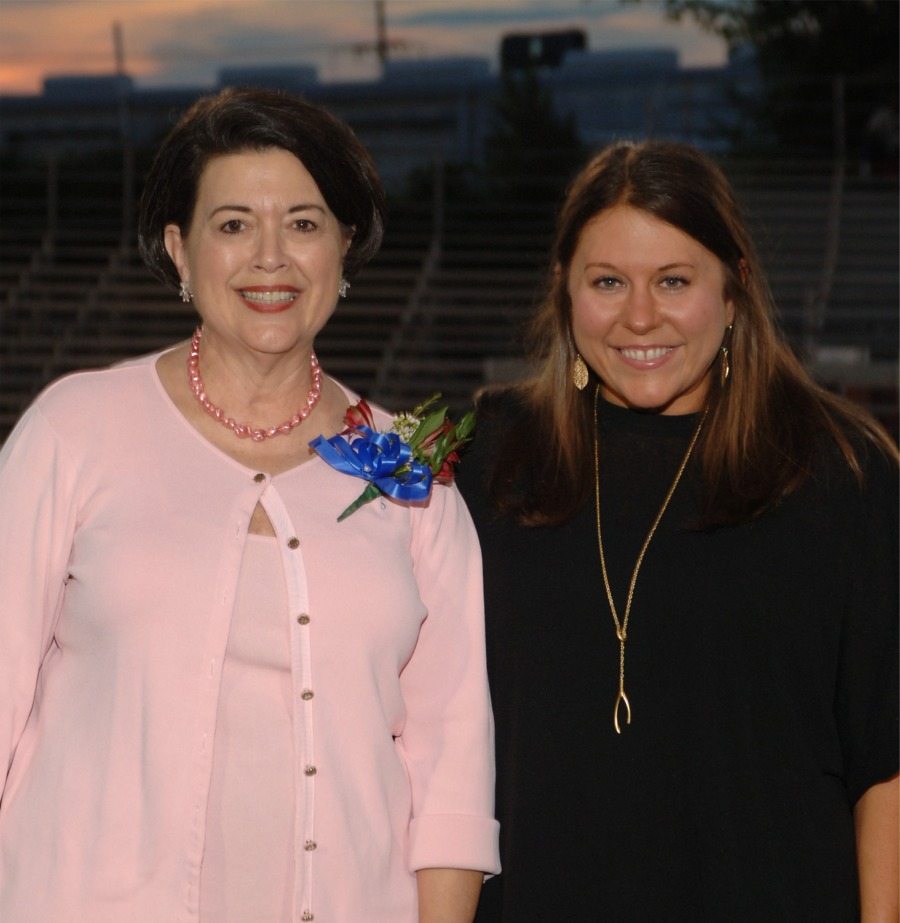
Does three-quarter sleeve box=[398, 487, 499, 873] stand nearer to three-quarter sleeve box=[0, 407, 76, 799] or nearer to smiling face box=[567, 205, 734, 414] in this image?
smiling face box=[567, 205, 734, 414]

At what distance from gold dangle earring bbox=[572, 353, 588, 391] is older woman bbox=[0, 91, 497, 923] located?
1.42ft

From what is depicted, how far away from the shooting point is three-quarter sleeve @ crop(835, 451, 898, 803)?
2428 mm

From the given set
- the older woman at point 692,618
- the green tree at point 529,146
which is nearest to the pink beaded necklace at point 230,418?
the older woman at point 692,618

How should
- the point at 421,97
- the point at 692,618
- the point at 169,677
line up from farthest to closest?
the point at 421,97
the point at 692,618
the point at 169,677

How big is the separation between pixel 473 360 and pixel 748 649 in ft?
34.4

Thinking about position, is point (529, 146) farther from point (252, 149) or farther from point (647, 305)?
point (252, 149)

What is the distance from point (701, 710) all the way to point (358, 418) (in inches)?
27.7

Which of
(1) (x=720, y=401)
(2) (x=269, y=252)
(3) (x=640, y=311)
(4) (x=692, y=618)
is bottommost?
(4) (x=692, y=618)

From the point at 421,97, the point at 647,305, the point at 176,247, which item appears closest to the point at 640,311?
the point at 647,305

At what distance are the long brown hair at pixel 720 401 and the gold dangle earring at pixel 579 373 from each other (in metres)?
0.03

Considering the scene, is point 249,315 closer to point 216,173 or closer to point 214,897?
point 216,173

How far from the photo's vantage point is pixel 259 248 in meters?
2.18

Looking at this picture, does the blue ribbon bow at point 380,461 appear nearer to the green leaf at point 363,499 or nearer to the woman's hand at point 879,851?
the green leaf at point 363,499

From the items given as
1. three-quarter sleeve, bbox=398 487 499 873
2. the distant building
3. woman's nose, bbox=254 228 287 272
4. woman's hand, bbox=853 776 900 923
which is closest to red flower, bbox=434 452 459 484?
three-quarter sleeve, bbox=398 487 499 873
